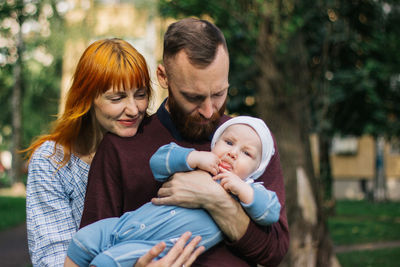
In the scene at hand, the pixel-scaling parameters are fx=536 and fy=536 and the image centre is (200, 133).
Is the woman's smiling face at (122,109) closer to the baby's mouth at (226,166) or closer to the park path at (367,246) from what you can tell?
the baby's mouth at (226,166)

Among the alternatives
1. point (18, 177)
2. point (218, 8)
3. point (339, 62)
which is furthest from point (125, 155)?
point (18, 177)

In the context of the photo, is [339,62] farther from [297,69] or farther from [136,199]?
[136,199]

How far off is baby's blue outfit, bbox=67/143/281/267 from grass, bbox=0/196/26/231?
41.4 feet

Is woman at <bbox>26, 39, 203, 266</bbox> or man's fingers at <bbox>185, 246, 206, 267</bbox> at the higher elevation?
woman at <bbox>26, 39, 203, 266</bbox>

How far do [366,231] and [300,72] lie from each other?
8247 millimetres

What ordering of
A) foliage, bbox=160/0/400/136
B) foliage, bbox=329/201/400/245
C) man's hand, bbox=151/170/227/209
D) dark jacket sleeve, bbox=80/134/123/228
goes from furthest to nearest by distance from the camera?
foliage, bbox=329/201/400/245 → foliage, bbox=160/0/400/136 → dark jacket sleeve, bbox=80/134/123/228 → man's hand, bbox=151/170/227/209

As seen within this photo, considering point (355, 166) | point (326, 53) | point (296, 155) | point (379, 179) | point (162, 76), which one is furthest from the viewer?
point (355, 166)

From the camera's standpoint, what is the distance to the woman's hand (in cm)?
235

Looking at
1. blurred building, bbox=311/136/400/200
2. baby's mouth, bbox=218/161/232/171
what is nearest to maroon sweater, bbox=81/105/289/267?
baby's mouth, bbox=218/161/232/171

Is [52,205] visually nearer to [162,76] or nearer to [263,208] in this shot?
[162,76]

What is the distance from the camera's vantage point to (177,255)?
238 centimetres

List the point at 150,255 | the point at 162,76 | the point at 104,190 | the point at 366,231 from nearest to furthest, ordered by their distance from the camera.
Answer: the point at 150,255, the point at 104,190, the point at 162,76, the point at 366,231

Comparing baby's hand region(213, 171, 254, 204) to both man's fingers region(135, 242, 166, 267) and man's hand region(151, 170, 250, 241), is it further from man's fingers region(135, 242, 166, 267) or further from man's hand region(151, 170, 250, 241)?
man's fingers region(135, 242, 166, 267)

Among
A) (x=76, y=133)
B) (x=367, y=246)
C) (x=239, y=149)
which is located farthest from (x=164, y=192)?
(x=367, y=246)
